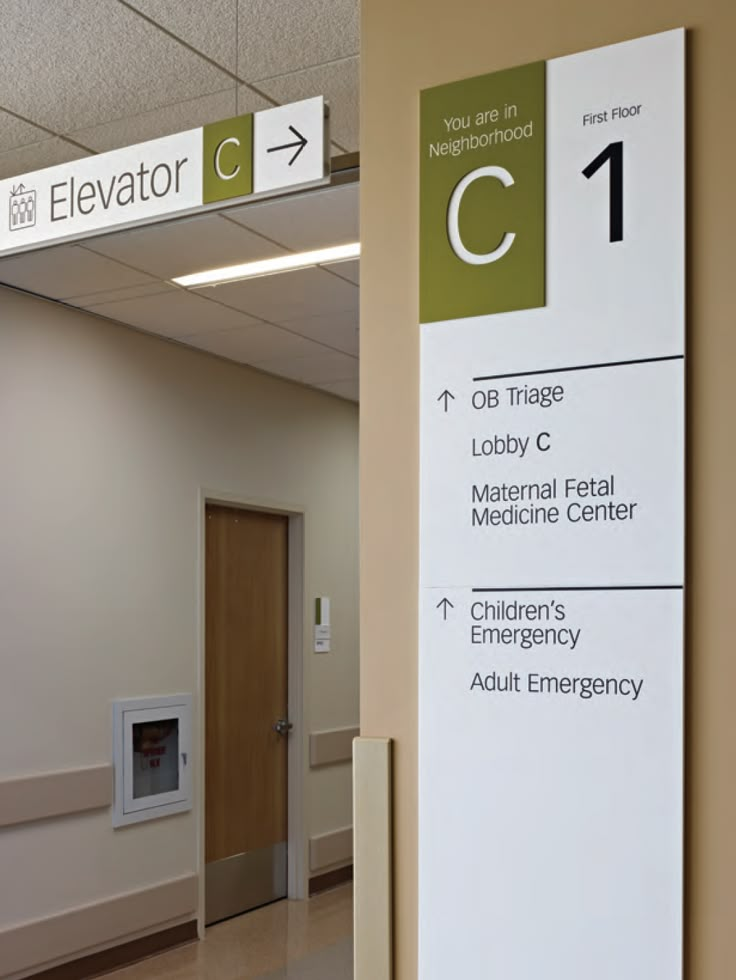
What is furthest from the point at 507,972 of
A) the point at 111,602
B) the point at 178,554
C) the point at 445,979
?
→ the point at 178,554

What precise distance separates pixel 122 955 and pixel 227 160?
432 cm

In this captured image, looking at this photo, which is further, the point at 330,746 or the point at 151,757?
the point at 330,746

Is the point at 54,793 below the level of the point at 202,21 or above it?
below

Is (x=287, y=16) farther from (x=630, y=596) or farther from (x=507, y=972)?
(x=507, y=972)

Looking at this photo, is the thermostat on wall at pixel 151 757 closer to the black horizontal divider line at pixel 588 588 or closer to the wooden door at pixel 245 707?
the wooden door at pixel 245 707

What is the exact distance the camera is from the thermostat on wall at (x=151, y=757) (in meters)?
5.47

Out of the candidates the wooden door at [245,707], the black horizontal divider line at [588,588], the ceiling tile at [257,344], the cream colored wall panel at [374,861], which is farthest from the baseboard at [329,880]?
the black horizontal divider line at [588,588]

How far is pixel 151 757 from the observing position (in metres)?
5.69

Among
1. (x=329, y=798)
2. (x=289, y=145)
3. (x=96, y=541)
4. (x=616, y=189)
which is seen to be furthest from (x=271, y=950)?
(x=616, y=189)

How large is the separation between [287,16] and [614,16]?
150 cm

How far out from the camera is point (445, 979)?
1700mm

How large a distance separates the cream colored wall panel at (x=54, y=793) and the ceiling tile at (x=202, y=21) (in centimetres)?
312

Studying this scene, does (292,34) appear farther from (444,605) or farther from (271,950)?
(271,950)

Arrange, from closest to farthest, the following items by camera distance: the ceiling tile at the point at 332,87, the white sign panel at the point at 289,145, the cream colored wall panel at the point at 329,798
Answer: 1. the white sign panel at the point at 289,145
2. the ceiling tile at the point at 332,87
3. the cream colored wall panel at the point at 329,798
